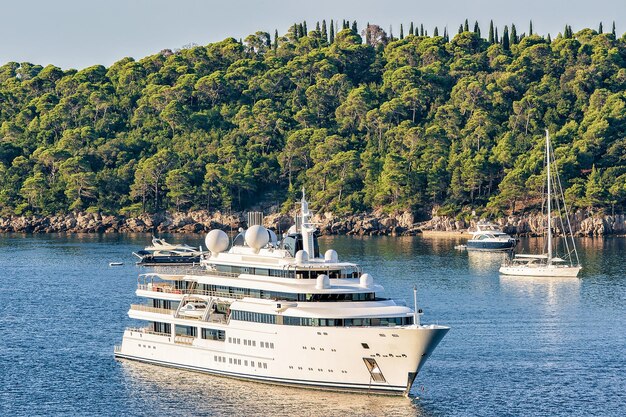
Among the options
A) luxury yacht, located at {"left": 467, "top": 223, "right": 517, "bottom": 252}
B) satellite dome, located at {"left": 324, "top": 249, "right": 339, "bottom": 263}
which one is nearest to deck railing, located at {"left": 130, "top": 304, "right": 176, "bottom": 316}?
satellite dome, located at {"left": 324, "top": 249, "right": 339, "bottom": 263}

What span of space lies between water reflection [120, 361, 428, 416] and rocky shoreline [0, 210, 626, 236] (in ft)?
326

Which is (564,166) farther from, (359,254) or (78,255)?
(78,255)

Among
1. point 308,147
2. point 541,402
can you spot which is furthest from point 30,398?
point 308,147

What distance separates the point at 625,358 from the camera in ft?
206

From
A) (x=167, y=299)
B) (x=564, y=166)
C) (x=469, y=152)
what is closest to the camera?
(x=167, y=299)

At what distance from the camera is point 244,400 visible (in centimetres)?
5322

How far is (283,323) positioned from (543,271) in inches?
2133

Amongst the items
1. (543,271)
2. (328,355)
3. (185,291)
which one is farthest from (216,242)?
(543,271)

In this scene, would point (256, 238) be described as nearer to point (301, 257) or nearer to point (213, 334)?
point (301, 257)

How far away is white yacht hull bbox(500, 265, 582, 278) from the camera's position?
10206 centimetres

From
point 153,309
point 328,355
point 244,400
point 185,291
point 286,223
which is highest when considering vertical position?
point 286,223

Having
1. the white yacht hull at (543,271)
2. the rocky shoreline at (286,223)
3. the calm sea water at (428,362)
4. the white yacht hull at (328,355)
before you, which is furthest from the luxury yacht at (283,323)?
the rocky shoreline at (286,223)

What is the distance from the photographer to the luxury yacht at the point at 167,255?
4685 inches

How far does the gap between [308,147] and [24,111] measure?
53.7m
